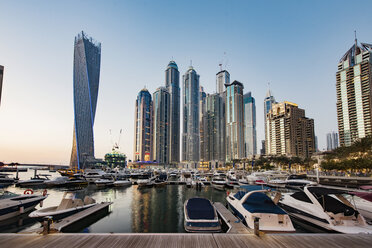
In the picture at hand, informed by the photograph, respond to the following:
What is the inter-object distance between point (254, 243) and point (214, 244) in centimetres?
192

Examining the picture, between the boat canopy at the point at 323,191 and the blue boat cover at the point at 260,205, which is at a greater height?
the boat canopy at the point at 323,191

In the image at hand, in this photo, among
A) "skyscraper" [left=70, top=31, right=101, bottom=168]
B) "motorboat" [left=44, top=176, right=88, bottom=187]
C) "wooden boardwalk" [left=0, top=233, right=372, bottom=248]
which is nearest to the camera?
"wooden boardwalk" [left=0, top=233, right=372, bottom=248]

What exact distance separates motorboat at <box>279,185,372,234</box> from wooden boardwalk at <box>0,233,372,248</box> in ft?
10.2

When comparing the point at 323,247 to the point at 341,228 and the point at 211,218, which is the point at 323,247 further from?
the point at 211,218

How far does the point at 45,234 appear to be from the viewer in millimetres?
10492

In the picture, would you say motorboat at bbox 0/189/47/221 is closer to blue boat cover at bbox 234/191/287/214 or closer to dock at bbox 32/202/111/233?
dock at bbox 32/202/111/233

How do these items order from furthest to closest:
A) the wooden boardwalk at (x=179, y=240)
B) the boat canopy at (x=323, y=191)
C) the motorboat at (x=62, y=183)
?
the motorboat at (x=62, y=183) < the boat canopy at (x=323, y=191) < the wooden boardwalk at (x=179, y=240)

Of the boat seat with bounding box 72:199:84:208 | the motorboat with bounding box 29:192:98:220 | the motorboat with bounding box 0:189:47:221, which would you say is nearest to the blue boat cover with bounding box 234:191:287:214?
the motorboat with bounding box 29:192:98:220

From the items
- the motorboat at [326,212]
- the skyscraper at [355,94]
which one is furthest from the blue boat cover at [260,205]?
the skyscraper at [355,94]

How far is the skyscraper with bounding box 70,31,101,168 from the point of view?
135250mm

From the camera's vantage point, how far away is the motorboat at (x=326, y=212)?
13023 mm

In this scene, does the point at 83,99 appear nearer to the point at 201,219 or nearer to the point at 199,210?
the point at 199,210

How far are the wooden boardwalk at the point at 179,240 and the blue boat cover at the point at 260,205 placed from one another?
3764 millimetres

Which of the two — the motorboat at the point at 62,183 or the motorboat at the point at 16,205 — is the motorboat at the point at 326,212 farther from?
the motorboat at the point at 62,183
